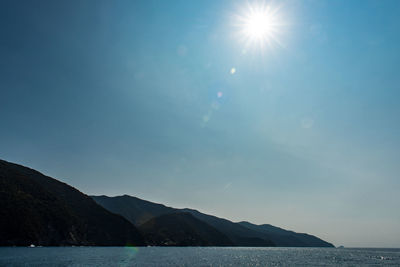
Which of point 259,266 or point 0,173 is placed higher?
point 0,173

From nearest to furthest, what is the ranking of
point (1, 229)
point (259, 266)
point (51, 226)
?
point (259, 266), point (1, 229), point (51, 226)

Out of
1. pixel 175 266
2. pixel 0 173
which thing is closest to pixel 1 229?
pixel 0 173

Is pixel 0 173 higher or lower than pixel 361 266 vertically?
higher

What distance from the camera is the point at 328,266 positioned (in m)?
98.8

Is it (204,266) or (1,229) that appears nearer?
(204,266)

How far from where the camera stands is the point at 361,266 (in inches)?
3964

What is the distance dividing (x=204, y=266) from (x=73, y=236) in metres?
149

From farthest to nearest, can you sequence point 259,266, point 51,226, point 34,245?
point 51,226
point 34,245
point 259,266

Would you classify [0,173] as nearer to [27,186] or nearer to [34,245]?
[27,186]

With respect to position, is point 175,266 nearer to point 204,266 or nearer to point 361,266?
point 204,266

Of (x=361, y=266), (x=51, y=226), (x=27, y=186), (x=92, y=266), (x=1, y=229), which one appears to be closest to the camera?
(x=92, y=266)

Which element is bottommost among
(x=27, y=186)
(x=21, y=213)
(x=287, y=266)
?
(x=287, y=266)

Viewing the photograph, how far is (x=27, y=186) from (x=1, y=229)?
194 feet

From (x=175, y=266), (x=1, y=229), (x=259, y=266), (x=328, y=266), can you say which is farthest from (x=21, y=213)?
(x=328, y=266)
